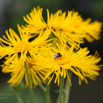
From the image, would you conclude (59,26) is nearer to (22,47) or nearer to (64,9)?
(22,47)

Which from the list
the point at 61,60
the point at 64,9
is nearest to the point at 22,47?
the point at 61,60

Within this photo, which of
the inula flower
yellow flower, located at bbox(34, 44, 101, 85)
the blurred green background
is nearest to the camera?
yellow flower, located at bbox(34, 44, 101, 85)

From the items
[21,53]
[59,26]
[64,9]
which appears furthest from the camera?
[64,9]

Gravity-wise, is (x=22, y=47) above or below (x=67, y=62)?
above

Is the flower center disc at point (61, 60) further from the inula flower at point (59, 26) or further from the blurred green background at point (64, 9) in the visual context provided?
the blurred green background at point (64, 9)

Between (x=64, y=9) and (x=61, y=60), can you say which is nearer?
(x=61, y=60)

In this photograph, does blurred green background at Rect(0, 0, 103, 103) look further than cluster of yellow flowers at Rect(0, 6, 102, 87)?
Yes

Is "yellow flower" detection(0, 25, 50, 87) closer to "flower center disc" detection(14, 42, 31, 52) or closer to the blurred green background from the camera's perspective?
"flower center disc" detection(14, 42, 31, 52)

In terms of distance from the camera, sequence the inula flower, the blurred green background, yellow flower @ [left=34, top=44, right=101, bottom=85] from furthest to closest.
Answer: the blurred green background < the inula flower < yellow flower @ [left=34, top=44, right=101, bottom=85]

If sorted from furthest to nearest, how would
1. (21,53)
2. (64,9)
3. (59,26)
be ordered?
1. (64,9)
2. (59,26)
3. (21,53)

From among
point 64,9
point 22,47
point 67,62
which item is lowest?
point 67,62

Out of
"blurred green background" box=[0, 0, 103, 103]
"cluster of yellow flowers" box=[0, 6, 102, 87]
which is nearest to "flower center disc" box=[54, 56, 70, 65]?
"cluster of yellow flowers" box=[0, 6, 102, 87]
